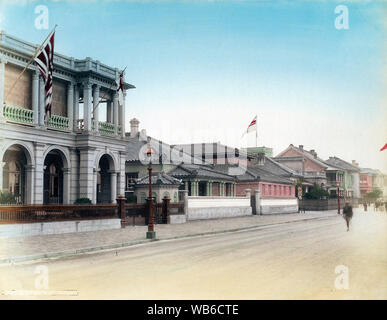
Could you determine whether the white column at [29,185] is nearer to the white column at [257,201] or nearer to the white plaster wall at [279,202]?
the white column at [257,201]

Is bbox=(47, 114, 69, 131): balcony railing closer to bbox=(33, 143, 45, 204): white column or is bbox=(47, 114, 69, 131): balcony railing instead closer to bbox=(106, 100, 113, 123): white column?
bbox=(33, 143, 45, 204): white column

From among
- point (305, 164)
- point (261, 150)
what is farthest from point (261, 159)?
point (305, 164)

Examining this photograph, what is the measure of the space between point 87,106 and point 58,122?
7.02 feet

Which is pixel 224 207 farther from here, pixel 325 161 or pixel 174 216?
pixel 325 161

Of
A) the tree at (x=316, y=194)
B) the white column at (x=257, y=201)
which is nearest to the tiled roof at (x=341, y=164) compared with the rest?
the tree at (x=316, y=194)

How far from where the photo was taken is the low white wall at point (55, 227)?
1888 centimetres

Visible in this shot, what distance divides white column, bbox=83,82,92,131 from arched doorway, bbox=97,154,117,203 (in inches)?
131

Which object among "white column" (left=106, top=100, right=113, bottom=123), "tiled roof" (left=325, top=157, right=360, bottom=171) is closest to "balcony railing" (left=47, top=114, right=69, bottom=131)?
"white column" (left=106, top=100, right=113, bottom=123)

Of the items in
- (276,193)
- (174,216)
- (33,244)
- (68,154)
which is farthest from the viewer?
(276,193)

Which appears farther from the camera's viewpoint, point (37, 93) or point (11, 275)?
point (37, 93)

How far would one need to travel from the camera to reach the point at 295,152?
83125mm

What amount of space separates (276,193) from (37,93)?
3761cm
